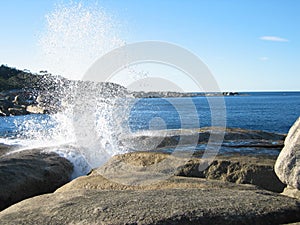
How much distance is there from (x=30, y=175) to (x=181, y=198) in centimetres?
529

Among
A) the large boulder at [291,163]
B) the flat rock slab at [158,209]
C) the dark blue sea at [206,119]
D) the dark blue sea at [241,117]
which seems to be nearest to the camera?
the flat rock slab at [158,209]

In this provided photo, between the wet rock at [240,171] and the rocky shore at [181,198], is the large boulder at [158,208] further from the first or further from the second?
the wet rock at [240,171]

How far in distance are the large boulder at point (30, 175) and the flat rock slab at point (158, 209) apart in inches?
114

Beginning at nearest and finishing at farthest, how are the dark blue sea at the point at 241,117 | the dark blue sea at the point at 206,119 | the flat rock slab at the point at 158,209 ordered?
the flat rock slab at the point at 158,209
the dark blue sea at the point at 206,119
the dark blue sea at the point at 241,117

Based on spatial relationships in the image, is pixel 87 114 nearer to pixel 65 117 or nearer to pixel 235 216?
pixel 65 117

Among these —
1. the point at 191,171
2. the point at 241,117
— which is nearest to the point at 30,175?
the point at 191,171

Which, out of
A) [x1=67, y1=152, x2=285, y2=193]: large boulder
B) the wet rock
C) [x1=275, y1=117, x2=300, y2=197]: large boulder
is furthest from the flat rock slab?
the wet rock

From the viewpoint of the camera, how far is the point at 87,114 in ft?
66.6

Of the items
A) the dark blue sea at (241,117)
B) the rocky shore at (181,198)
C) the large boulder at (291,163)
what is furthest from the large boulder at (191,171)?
the dark blue sea at (241,117)

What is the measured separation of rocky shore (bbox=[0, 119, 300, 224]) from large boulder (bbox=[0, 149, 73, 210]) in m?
0.22

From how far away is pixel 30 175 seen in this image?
943 centimetres

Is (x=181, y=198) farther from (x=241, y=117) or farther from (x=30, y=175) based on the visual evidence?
(x=241, y=117)

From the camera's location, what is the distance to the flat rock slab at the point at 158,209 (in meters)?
4.75

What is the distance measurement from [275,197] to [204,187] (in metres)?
1.31
